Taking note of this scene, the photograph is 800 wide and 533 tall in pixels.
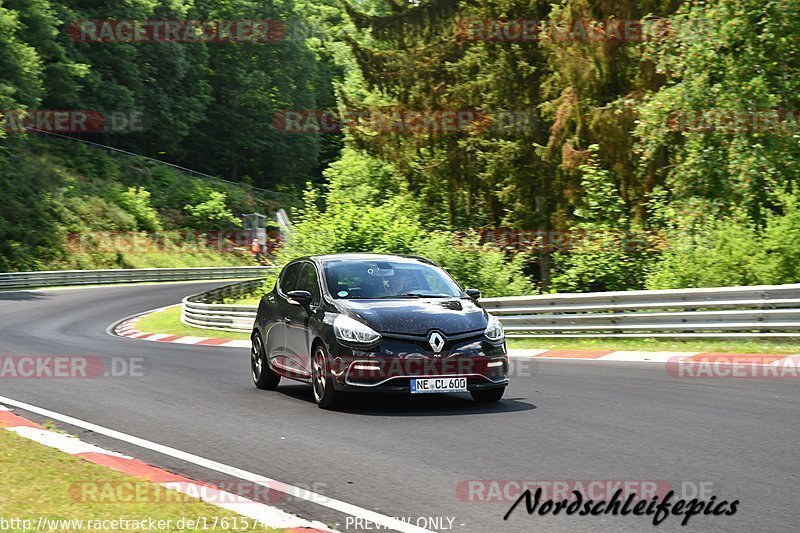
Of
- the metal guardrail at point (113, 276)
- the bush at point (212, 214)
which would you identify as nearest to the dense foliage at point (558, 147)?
the metal guardrail at point (113, 276)

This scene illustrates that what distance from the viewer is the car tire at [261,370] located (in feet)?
44.0

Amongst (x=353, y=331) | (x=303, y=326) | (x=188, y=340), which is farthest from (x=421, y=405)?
(x=188, y=340)

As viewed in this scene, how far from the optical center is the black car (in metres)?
10.8

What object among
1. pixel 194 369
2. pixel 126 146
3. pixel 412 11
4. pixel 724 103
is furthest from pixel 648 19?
pixel 126 146

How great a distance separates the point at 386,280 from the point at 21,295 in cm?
3479

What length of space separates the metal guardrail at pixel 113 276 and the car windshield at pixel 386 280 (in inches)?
1569

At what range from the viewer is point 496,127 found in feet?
108

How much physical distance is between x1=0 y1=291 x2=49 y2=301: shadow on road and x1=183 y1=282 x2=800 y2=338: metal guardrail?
2641 cm

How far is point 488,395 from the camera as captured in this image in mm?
11594

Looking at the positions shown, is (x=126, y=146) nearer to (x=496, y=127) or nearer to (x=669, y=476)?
(x=496, y=127)

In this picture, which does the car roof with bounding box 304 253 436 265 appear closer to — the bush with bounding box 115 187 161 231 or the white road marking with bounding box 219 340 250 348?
the white road marking with bounding box 219 340 250 348

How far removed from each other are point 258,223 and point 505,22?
141 feet

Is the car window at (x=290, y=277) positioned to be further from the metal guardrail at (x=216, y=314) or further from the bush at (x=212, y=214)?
the bush at (x=212, y=214)

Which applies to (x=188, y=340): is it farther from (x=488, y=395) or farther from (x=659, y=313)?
(x=488, y=395)
